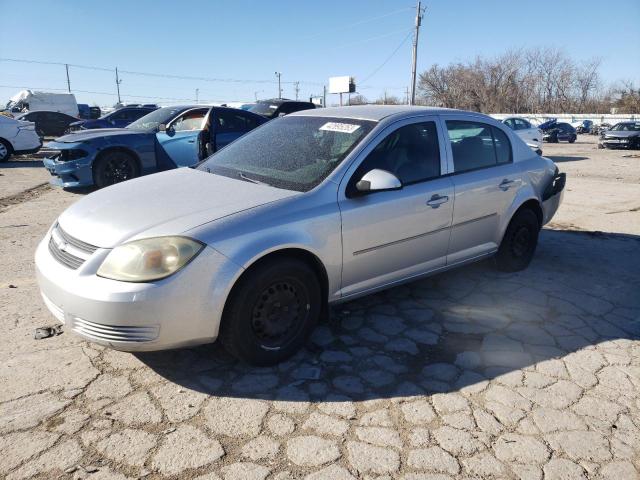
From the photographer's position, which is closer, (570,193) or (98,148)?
(98,148)

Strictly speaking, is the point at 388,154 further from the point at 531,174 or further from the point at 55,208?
the point at 55,208

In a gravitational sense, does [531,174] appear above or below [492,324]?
above

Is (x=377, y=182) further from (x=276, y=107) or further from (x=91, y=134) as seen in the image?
(x=276, y=107)

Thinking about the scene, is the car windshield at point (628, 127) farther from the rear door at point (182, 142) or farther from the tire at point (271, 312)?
the tire at point (271, 312)

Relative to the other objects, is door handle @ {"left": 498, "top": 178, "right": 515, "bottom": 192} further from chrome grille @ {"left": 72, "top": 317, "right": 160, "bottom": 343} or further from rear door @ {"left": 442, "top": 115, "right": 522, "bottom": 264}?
chrome grille @ {"left": 72, "top": 317, "right": 160, "bottom": 343}

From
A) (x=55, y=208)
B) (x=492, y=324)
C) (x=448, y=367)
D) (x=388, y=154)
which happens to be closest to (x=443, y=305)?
(x=492, y=324)

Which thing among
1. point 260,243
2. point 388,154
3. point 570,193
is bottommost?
point 570,193

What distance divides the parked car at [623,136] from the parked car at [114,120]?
2165 centimetres

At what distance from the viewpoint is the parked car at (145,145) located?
7.99 meters

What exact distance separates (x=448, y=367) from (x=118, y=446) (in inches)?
77.1

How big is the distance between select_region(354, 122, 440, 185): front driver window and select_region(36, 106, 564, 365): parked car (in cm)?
1

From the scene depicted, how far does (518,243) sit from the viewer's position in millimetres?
4770

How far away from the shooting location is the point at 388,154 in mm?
3547

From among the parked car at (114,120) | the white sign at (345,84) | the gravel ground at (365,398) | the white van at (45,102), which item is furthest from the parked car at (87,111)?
the gravel ground at (365,398)
